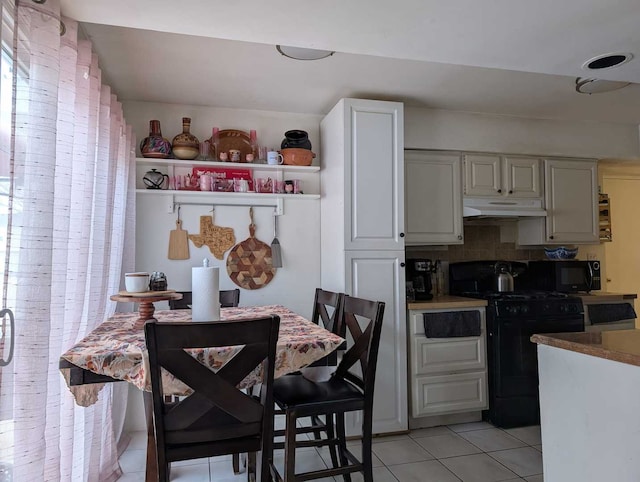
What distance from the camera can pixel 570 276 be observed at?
143 inches

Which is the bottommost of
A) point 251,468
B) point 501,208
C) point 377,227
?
point 251,468

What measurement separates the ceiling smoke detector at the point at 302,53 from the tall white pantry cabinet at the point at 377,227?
1.81 ft

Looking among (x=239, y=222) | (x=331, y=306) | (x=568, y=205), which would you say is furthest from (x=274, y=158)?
(x=568, y=205)

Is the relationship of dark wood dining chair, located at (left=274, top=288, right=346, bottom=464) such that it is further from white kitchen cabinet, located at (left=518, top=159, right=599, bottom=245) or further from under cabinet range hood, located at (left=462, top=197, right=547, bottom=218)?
white kitchen cabinet, located at (left=518, top=159, right=599, bottom=245)

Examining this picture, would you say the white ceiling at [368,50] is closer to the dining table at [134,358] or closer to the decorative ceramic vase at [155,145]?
the decorative ceramic vase at [155,145]

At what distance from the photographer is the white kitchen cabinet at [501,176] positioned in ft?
11.1

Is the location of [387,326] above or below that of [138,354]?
below

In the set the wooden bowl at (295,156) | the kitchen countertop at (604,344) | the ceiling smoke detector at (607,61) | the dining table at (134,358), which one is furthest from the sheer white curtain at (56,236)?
the ceiling smoke detector at (607,61)

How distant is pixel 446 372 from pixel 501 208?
4.33ft

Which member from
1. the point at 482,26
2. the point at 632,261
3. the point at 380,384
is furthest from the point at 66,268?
the point at 632,261

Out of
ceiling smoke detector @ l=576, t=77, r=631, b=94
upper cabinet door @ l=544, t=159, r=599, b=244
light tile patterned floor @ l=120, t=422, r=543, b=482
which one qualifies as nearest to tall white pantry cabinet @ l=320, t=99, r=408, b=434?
light tile patterned floor @ l=120, t=422, r=543, b=482

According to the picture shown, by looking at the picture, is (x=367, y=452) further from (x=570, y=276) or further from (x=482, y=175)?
(x=570, y=276)

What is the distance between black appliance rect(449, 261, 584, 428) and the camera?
3.05 m

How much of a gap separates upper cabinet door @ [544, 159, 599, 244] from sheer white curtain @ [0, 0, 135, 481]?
325cm
